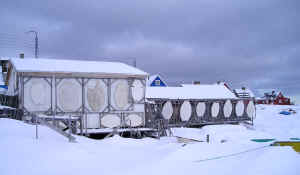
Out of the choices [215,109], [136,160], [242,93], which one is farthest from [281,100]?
[136,160]

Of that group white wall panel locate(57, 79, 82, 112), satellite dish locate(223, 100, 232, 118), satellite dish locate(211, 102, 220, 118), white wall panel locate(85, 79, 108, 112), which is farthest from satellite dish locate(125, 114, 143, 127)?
satellite dish locate(223, 100, 232, 118)

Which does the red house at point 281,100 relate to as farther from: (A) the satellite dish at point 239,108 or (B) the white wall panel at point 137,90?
(B) the white wall panel at point 137,90

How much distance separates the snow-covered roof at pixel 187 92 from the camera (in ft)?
88.5

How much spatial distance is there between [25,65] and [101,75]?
464 cm

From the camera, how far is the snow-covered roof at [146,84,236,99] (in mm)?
26969

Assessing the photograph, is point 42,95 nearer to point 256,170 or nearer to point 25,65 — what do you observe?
point 25,65

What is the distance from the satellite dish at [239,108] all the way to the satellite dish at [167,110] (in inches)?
311

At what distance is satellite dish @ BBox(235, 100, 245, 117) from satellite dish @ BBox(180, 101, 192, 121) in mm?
5785

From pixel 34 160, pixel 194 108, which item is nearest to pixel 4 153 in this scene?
pixel 34 160

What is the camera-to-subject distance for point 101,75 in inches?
727

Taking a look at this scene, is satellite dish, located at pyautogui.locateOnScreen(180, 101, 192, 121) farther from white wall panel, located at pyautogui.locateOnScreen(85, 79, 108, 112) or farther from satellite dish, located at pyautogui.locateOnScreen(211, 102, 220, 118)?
white wall panel, located at pyautogui.locateOnScreen(85, 79, 108, 112)

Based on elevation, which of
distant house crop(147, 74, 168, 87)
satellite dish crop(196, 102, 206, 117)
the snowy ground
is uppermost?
distant house crop(147, 74, 168, 87)

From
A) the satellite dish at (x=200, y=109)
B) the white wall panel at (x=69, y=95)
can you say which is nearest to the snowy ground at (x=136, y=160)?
the white wall panel at (x=69, y=95)

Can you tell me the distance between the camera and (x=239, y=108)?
27.0 m
